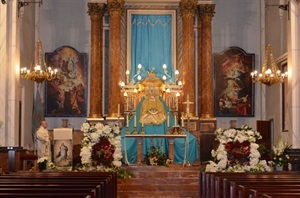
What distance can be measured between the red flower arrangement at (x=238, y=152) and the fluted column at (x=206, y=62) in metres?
8.13

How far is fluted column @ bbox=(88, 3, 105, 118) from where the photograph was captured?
72.6 feet

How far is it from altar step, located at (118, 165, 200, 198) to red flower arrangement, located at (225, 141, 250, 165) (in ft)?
7.03

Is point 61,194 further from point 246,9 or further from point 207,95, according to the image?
point 246,9

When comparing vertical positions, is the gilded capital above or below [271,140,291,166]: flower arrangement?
above

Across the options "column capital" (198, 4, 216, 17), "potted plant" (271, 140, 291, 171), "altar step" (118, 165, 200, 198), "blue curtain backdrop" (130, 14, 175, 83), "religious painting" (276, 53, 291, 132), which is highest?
"column capital" (198, 4, 216, 17)

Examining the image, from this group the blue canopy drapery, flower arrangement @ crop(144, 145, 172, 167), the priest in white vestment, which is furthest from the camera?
the blue canopy drapery

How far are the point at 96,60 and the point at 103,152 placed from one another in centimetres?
801

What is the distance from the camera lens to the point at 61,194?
6.18m

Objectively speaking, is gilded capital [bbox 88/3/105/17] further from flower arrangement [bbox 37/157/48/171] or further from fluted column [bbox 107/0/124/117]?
flower arrangement [bbox 37/157/48/171]

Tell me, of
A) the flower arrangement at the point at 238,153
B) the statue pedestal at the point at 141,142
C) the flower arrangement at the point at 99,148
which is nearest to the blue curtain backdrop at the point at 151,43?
the statue pedestal at the point at 141,142

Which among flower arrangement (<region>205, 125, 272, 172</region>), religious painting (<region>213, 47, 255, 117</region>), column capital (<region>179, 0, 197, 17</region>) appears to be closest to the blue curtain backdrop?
column capital (<region>179, 0, 197, 17</region>)

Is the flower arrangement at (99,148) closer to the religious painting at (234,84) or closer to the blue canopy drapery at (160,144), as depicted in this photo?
the blue canopy drapery at (160,144)

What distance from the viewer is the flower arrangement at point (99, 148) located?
1466cm

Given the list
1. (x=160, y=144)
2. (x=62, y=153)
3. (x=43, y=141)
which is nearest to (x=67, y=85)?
(x=160, y=144)
